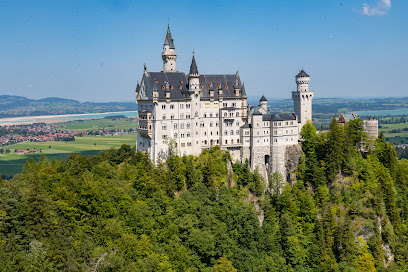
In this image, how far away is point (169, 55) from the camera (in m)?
92.3

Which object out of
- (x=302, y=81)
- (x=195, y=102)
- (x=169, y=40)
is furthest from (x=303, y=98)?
(x=169, y=40)

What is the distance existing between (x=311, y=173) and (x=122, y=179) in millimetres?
36784

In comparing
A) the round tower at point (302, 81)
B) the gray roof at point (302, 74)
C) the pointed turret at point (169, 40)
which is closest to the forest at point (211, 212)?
the round tower at point (302, 81)

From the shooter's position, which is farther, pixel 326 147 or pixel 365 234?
pixel 326 147

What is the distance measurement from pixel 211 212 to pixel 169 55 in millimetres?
33168

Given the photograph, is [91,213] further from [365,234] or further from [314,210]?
[365,234]

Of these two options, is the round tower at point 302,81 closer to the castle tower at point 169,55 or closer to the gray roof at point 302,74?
the gray roof at point 302,74

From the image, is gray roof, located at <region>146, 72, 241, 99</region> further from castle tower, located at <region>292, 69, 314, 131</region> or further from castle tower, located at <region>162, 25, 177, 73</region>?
castle tower, located at <region>292, 69, 314, 131</region>

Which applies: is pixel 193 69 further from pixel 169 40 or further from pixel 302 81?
pixel 302 81

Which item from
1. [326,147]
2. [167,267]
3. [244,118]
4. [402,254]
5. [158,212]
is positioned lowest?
[402,254]

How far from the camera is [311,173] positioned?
9006 cm

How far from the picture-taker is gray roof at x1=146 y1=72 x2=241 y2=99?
86062 mm

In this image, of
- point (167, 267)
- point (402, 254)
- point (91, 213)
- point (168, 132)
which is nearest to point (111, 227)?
point (91, 213)

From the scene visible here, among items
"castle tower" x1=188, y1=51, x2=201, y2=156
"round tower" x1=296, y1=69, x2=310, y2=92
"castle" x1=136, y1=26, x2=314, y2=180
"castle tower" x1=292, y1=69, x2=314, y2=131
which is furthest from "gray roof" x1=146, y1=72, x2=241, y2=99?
"castle tower" x1=292, y1=69, x2=314, y2=131
